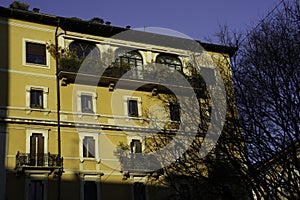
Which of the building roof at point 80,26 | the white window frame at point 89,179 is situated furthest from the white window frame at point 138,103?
the white window frame at point 89,179

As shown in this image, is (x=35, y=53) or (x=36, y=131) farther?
(x=35, y=53)

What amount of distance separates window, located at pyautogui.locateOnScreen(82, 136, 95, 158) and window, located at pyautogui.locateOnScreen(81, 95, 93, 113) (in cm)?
151

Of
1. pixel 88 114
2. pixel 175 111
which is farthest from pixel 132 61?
pixel 175 111

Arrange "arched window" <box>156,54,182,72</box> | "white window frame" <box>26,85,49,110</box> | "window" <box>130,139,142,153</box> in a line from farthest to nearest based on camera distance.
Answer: "arched window" <box>156,54,182,72</box>, "window" <box>130,139,142,153</box>, "white window frame" <box>26,85,49,110</box>

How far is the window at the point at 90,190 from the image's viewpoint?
24297 millimetres

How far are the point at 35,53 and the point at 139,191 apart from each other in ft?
30.6

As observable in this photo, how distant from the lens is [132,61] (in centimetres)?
2838

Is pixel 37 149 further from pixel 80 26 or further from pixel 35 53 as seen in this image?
pixel 80 26

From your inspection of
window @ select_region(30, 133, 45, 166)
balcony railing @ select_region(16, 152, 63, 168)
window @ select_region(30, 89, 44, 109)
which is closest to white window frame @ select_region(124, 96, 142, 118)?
window @ select_region(30, 89, 44, 109)

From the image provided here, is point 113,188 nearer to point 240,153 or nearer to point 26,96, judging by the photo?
point 26,96

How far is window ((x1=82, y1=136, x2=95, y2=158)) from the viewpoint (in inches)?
985

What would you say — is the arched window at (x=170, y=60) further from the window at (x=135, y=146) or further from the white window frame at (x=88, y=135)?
the white window frame at (x=88, y=135)

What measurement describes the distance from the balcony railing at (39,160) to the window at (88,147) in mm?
1527

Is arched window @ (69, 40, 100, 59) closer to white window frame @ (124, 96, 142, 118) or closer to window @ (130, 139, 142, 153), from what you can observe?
white window frame @ (124, 96, 142, 118)
